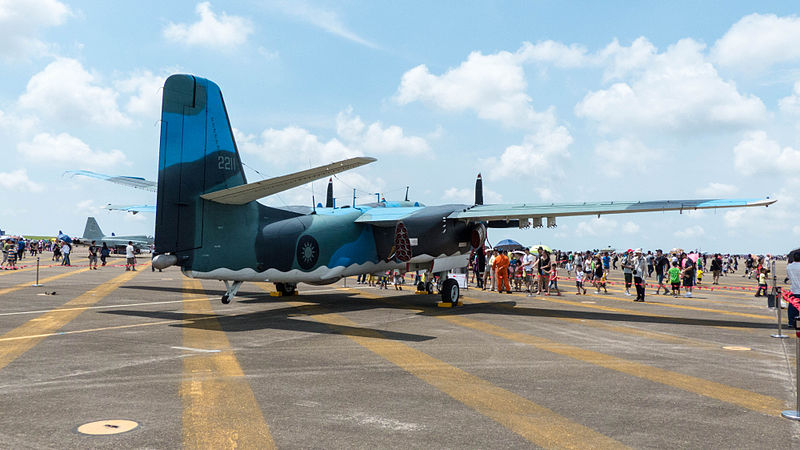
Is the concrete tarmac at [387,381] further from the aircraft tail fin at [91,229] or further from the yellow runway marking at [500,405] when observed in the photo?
the aircraft tail fin at [91,229]

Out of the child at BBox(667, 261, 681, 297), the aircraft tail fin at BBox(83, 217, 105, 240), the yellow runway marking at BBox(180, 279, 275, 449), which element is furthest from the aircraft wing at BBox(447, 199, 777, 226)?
the aircraft tail fin at BBox(83, 217, 105, 240)

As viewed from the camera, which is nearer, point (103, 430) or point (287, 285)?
point (103, 430)

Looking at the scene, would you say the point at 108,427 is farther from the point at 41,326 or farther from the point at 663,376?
the point at 41,326

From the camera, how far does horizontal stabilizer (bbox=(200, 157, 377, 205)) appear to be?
37.8ft

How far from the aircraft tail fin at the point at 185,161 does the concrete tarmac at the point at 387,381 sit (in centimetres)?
240

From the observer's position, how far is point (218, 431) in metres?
5.71

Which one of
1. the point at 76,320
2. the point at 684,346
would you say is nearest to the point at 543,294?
the point at 684,346

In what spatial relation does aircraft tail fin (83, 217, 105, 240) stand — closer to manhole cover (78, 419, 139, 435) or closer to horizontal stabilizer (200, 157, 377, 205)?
horizontal stabilizer (200, 157, 377, 205)

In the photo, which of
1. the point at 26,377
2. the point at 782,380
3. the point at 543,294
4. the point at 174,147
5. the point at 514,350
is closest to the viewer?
the point at 26,377

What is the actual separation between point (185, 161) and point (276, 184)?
9.43 feet

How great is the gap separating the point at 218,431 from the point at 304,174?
725 centimetres

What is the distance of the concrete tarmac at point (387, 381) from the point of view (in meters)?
5.70

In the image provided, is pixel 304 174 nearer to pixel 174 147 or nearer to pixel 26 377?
pixel 174 147

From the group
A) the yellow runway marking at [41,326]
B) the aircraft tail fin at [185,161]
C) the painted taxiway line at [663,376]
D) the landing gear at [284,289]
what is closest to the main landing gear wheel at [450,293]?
the painted taxiway line at [663,376]
